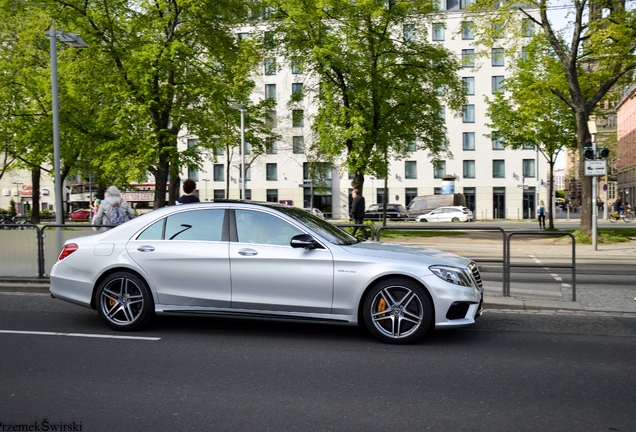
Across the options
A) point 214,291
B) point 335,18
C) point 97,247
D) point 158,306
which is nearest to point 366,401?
point 214,291

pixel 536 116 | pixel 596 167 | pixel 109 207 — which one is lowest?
pixel 109 207

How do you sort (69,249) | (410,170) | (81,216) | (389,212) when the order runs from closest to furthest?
(69,249) < (389,212) < (81,216) < (410,170)

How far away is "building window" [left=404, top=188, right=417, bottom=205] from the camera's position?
66.2 meters

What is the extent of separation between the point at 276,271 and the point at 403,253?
57.4 inches

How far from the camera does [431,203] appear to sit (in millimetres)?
59062

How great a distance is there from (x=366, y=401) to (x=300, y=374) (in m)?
0.97

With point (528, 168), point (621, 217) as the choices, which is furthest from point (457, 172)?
point (621, 217)

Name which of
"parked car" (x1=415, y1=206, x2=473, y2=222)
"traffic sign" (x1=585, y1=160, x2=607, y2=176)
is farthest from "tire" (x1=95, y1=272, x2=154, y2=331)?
"parked car" (x1=415, y1=206, x2=473, y2=222)

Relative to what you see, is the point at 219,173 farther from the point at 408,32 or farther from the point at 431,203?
the point at 408,32

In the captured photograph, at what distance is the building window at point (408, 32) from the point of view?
1110 inches

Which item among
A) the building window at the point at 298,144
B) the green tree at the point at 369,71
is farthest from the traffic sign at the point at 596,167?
the building window at the point at 298,144

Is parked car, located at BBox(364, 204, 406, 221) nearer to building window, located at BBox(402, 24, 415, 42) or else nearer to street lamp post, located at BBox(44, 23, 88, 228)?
building window, located at BBox(402, 24, 415, 42)

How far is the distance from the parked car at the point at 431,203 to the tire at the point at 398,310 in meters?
52.5

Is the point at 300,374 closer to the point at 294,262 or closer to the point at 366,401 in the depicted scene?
the point at 366,401
